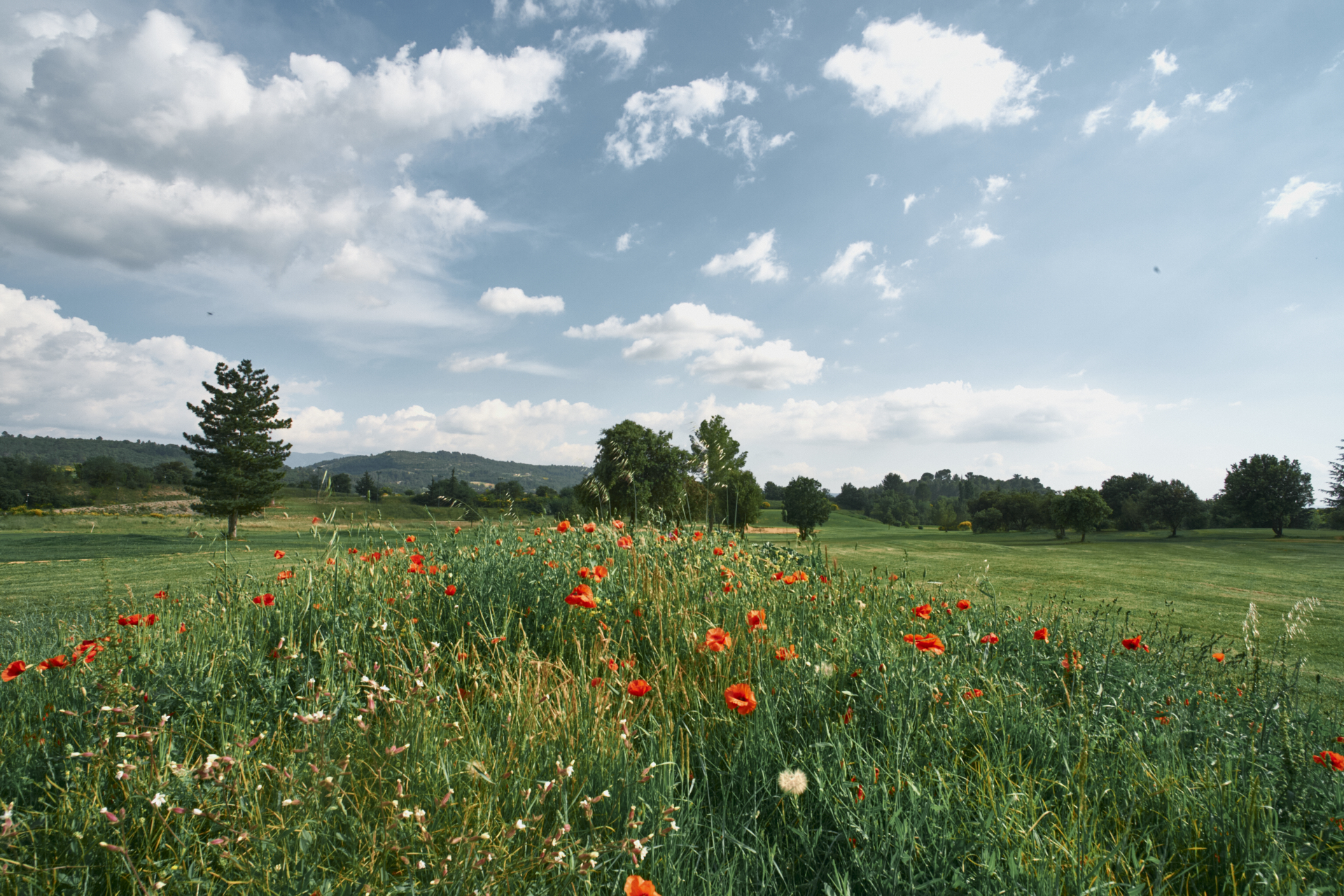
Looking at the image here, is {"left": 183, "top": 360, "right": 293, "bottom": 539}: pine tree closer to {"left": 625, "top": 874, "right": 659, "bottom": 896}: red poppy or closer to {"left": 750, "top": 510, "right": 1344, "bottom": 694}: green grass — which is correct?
{"left": 750, "top": 510, "right": 1344, "bottom": 694}: green grass

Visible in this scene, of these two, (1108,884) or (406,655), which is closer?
(1108,884)

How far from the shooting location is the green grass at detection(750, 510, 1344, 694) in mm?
10117

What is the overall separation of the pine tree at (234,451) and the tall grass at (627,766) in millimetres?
37334

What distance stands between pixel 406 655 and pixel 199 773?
1574 mm

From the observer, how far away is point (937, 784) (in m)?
2.19

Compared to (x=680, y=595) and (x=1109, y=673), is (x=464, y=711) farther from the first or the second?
(x=1109, y=673)

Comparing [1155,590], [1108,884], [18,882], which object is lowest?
[1155,590]

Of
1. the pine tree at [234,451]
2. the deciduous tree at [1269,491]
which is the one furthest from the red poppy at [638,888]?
the deciduous tree at [1269,491]

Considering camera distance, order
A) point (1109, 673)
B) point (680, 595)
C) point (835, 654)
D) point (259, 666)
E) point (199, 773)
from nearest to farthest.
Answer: point (199, 773) → point (259, 666) → point (835, 654) → point (1109, 673) → point (680, 595)

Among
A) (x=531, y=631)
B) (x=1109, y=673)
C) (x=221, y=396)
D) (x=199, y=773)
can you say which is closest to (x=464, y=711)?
(x=199, y=773)

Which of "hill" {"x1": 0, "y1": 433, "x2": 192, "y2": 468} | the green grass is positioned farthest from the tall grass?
"hill" {"x1": 0, "y1": 433, "x2": 192, "y2": 468}

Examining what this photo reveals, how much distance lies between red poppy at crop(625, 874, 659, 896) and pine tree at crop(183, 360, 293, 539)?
41.0 m

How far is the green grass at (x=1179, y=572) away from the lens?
10117 millimetres

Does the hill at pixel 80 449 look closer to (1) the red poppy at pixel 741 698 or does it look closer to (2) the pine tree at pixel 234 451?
(2) the pine tree at pixel 234 451
